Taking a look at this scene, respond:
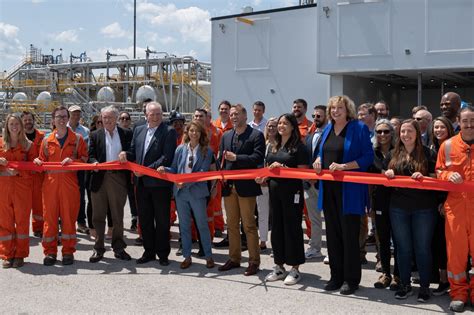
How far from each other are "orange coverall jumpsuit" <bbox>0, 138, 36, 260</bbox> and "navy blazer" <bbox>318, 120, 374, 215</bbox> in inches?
Result: 157

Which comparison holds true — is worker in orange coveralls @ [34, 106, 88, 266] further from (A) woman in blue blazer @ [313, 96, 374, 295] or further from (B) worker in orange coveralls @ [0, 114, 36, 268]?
(A) woman in blue blazer @ [313, 96, 374, 295]

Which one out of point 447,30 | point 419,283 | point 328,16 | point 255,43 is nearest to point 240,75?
point 255,43

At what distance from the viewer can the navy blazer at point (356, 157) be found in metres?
5.04

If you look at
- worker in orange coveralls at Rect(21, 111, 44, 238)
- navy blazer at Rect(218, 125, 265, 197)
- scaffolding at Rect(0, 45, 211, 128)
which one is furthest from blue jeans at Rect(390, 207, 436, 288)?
scaffolding at Rect(0, 45, 211, 128)

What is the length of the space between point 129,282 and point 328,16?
11.3 m

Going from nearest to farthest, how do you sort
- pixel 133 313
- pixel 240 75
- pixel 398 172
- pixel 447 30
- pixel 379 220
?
pixel 133 313 < pixel 398 172 < pixel 379 220 < pixel 447 30 < pixel 240 75

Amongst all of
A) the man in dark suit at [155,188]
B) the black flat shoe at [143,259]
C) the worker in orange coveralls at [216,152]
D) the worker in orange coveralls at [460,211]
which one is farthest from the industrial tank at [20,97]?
the worker in orange coveralls at [460,211]

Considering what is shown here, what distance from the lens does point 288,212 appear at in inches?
213

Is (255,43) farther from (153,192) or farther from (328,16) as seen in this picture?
(153,192)

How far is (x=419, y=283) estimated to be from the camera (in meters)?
5.23

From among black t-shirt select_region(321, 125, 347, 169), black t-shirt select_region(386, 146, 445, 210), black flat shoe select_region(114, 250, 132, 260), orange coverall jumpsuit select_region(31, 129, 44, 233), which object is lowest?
black flat shoe select_region(114, 250, 132, 260)

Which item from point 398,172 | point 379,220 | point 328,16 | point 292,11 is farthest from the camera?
point 292,11

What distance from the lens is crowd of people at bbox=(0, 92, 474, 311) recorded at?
4.84 m

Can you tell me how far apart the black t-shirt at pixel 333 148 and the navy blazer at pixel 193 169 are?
1617mm
